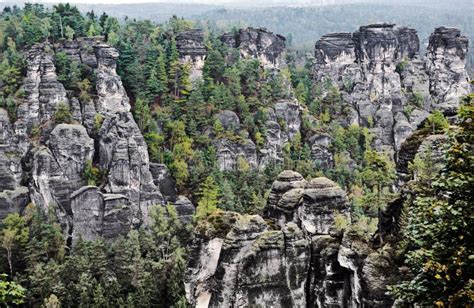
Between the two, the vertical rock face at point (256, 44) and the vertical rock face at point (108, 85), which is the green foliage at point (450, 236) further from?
the vertical rock face at point (256, 44)

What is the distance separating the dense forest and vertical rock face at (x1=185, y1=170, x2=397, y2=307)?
1023 mm

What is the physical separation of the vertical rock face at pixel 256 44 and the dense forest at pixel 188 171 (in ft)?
10.0

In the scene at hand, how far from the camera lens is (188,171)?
57.8 m

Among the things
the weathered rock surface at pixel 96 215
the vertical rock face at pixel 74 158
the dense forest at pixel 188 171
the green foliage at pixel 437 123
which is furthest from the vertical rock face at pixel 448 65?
the green foliage at pixel 437 123

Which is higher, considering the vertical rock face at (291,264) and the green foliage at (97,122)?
the vertical rock face at (291,264)

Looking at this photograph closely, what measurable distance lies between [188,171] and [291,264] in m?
38.2

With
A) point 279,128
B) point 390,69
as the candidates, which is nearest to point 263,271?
point 279,128

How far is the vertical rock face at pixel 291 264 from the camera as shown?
1823 centimetres

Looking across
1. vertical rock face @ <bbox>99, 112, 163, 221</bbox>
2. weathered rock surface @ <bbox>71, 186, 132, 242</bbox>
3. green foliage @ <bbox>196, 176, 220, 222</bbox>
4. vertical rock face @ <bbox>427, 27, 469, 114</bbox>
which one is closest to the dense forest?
green foliage @ <bbox>196, 176, 220, 222</bbox>

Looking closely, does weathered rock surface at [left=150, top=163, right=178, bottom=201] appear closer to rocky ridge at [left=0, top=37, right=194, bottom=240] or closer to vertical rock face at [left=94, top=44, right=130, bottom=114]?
rocky ridge at [left=0, top=37, right=194, bottom=240]

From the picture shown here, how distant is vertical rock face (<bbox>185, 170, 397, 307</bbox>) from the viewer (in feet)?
59.8

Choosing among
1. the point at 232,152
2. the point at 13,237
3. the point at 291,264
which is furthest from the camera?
the point at 232,152

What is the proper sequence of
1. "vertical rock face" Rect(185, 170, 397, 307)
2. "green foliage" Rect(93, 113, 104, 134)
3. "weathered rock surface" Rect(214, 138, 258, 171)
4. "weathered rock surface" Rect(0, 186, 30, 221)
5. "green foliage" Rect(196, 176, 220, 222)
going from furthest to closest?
"weathered rock surface" Rect(214, 138, 258, 171), "green foliage" Rect(93, 113, 104, 134), "green foliage" Rect(196, 176, 220, 222), "weathered rock surface" Rect(0, 186, 30, 221), "vertical rock face" Rect(185, 170, 397, 307)

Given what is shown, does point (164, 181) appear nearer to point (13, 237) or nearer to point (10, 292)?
point (13, 237)
